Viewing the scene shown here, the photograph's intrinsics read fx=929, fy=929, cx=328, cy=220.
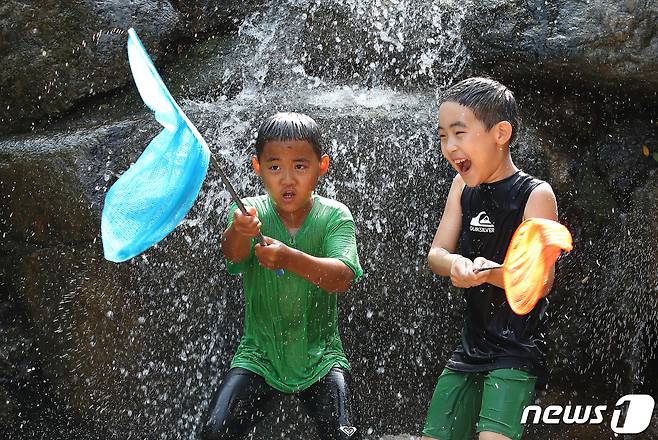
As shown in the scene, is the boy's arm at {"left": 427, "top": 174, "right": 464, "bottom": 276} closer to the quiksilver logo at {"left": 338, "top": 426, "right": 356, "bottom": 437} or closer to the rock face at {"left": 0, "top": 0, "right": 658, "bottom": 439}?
the quiksilver logo at {"left": 338, "top": 426, "right": 356, "bottom": 437}

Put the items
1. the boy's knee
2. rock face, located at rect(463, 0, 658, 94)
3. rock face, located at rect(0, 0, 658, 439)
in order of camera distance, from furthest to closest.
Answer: rock face, located at rect(463, 0, 658, 94)
rock face, located at rect(0, 0, 658, 439)
the boy's knee

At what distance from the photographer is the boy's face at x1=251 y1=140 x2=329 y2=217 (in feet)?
11.5

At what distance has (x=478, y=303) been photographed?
11.4 feet

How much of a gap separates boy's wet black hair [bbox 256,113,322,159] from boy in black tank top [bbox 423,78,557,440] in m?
0.50

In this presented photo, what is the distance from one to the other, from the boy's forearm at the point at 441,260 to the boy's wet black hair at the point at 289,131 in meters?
0.59

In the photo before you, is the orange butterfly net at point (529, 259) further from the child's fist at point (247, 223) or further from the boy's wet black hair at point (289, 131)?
the boy's wet black hair at point (289, 131)

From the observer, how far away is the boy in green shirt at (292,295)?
135 inches

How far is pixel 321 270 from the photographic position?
344cm

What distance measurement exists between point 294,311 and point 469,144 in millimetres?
931

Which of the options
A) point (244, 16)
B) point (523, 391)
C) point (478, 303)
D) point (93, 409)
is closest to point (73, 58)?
point (244, 16)

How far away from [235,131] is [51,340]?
140 centimetres

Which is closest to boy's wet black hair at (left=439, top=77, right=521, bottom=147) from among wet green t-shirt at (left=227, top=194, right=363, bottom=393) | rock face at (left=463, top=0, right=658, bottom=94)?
wet green t-shirt at (left=227, top=194, right=363, bottom=393)

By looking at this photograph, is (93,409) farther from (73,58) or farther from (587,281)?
(587,281)

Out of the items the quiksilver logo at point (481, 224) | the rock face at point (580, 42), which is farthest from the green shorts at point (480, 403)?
the rock face at point (580, 42)
